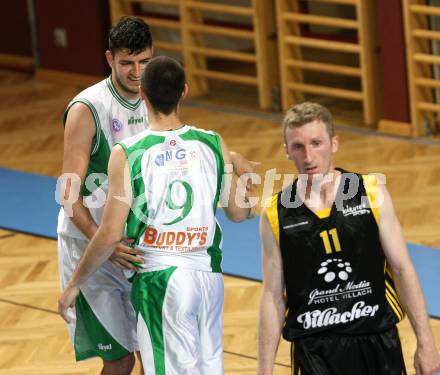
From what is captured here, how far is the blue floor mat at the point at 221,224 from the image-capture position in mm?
6613

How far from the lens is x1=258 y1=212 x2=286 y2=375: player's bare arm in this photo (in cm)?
368

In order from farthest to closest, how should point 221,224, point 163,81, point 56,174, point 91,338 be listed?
point 56,174
point 221,224
point 91,338
point 163,81

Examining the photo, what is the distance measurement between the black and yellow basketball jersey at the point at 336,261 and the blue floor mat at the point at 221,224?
93.6 inches

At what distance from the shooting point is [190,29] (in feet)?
36.0

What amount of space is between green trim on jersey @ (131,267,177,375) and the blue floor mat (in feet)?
7.69

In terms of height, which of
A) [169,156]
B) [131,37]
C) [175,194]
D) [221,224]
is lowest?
[175,194]

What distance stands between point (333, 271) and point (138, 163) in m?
0.80

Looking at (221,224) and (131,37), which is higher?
(221,224)

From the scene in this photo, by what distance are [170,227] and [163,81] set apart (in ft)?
1.70

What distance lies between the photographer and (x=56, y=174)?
9.15 meters

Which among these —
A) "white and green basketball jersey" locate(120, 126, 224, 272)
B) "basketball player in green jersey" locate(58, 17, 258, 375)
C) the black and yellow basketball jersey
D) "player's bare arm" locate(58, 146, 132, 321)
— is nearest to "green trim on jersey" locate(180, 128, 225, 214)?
"white and green basketball jersey" locate(120, 126, 224, 272)

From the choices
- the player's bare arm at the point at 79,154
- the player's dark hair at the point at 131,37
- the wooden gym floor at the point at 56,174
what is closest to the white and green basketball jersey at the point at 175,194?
the player's bare arm at the point at 79,154

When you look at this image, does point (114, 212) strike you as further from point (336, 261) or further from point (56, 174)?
point (56, 174)

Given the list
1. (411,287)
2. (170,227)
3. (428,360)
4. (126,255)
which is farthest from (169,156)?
(428,360)
